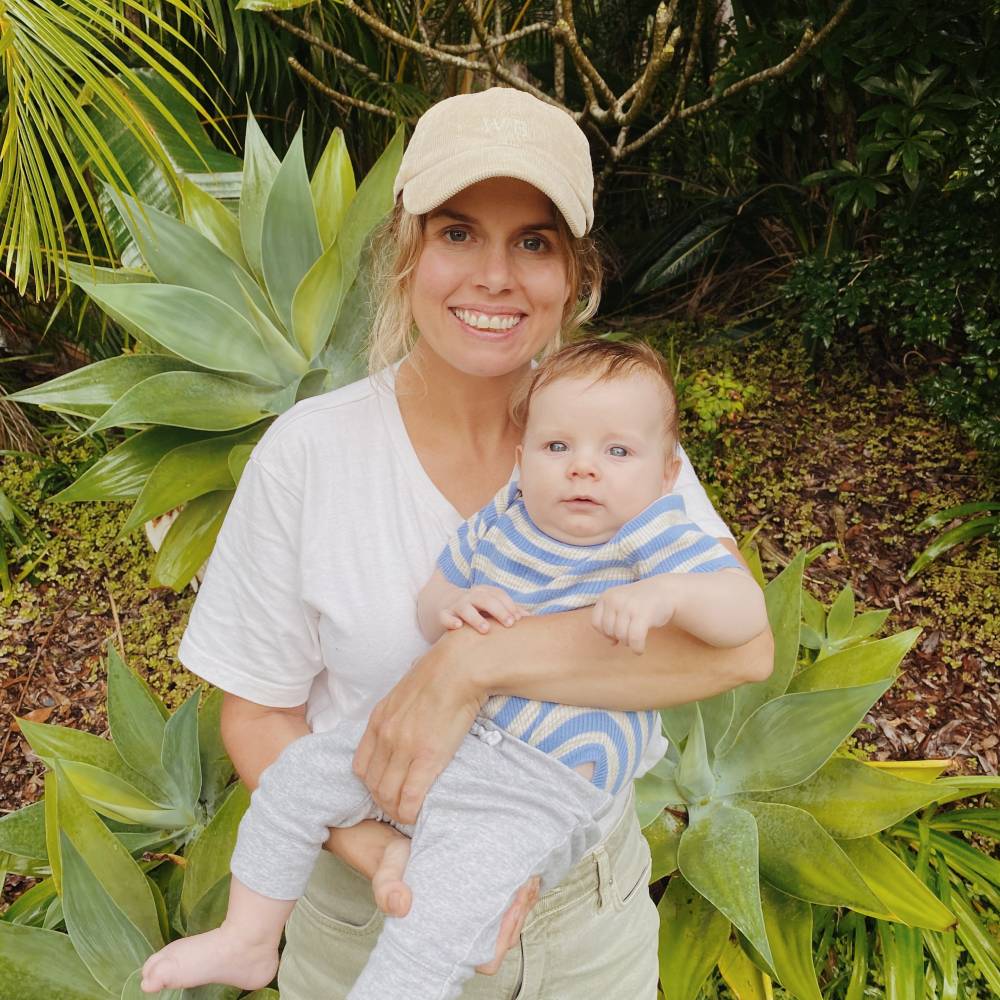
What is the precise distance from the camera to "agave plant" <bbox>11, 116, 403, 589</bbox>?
225 cm

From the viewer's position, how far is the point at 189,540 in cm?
246

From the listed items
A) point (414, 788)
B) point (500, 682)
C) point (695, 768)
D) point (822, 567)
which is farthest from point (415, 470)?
point (822, 567)

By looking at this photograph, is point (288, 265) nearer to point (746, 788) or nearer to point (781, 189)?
point (746, 788)

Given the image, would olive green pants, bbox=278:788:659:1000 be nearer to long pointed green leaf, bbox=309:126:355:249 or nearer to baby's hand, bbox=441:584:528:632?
baby's hand, bbox=441:584:528:632

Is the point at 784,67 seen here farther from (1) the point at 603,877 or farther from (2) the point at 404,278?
(1) the point at 603,877

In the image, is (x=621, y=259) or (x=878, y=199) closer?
(x=878, y=199)

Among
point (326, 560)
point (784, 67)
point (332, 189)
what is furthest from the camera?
point (784, 67)

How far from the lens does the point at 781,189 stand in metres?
4.18

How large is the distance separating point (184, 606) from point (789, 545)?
7.35ft

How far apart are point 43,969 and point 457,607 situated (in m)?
1.18

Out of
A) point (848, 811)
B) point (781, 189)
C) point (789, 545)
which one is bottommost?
point (789, 545)

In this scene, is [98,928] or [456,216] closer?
[456,216]

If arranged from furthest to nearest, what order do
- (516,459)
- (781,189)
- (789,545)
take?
(781,189), (789,545), (516,459)

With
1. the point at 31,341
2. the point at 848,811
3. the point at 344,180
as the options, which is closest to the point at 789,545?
the point at 848,811
